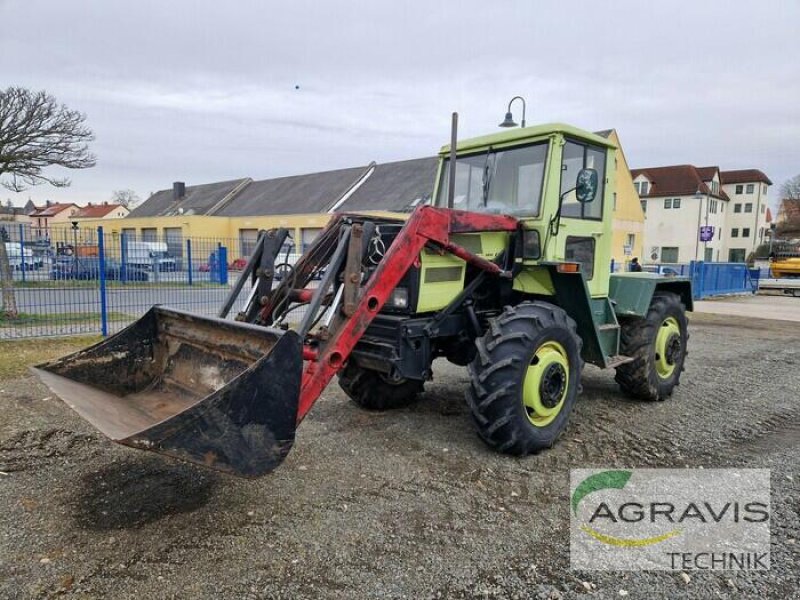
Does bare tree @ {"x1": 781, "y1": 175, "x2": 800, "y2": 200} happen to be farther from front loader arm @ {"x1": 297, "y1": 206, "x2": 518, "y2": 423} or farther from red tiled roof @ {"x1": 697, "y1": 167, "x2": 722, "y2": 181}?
front loader arm @ {"x1": 297, "y1": 206, "x2": 518, "y2": 423}

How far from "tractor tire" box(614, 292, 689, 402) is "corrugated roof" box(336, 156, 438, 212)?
22.7 meters

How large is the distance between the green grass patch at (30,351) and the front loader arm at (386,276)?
5.00m

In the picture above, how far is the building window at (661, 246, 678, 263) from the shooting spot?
51438 millimetres

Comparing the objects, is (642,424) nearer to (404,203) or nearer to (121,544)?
(121,544)

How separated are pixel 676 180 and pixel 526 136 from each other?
54895mm

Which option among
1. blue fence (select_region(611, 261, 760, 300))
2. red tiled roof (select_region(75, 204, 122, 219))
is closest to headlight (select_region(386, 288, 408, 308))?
blue fence (select_region(611, 261, 760, 300))

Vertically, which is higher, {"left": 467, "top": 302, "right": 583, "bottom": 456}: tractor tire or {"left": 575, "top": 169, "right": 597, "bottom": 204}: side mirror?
{"left": 575, "top": 169, "right": 597, "bottom": 204}: side mirror

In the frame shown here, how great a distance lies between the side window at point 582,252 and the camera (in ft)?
16.8

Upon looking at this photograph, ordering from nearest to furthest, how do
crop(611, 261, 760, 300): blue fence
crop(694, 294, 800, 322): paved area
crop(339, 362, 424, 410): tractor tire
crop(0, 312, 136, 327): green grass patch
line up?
crop(339, 362, 424, 410): tractor tire → crop(0, 312, 136, 327): green grass patch → crop(694, 294, 800, 322): paved area → crop(611, 261, 760, 300): blue fence

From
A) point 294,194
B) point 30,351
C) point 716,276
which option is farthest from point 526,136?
point 294,194

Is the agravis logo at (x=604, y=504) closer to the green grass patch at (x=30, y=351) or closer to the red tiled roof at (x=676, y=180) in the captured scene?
the green grass patch at (x=30, y=351)

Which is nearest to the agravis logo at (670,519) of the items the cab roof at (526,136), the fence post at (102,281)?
the cab roof at (526,136)

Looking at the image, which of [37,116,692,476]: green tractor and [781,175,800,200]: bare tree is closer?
[37,116,692,476]: green tractor

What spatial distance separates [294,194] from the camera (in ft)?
125
